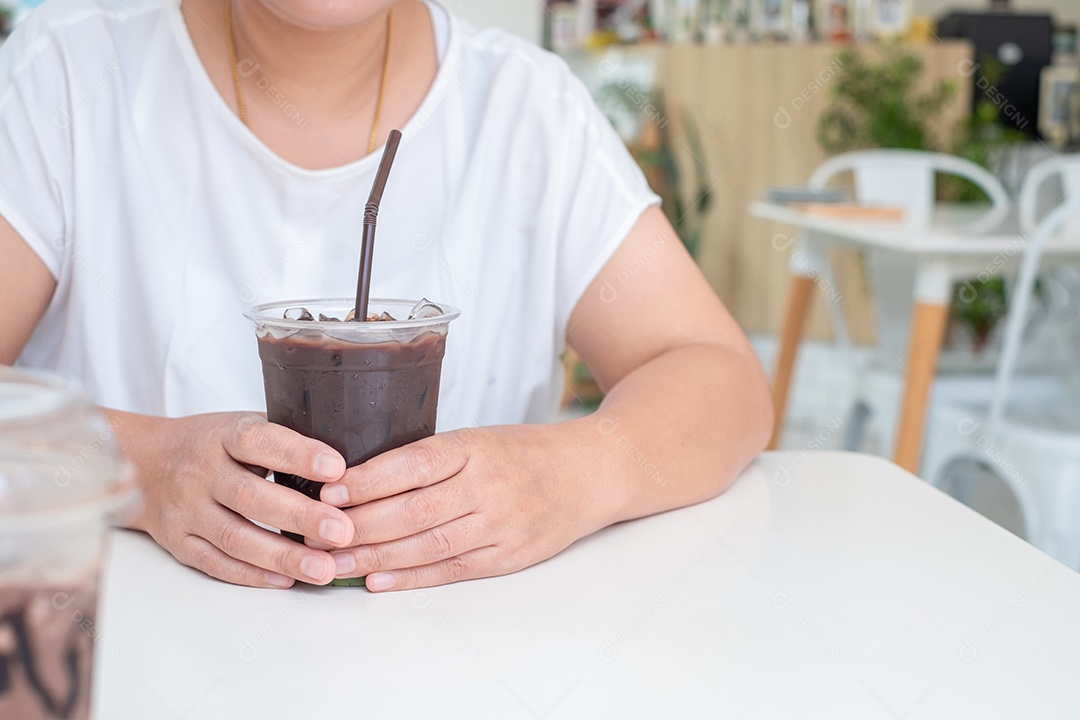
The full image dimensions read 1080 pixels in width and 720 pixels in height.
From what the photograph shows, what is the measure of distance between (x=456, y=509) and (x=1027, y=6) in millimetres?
6099

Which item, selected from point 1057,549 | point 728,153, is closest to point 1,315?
point 1057,549

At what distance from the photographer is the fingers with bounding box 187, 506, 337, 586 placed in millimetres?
646

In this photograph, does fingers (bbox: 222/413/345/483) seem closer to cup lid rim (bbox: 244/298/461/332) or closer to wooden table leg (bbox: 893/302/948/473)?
cup lid rim (bbox: 244/298/461/332)

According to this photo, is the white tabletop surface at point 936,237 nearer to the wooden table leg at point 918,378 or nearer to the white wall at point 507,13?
the wooden table leg at point 918,378

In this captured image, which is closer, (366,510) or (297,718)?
(297,718)

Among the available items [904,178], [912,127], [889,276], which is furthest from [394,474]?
[912,127]

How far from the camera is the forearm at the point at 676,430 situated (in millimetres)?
792

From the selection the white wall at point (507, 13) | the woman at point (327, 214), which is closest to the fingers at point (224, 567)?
the woman at point (327, 214)

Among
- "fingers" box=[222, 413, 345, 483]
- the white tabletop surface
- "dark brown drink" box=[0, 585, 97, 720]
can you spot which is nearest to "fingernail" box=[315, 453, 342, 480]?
"fingers" box=[222, 413, 345, 483]

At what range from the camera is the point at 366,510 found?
0.65 metres

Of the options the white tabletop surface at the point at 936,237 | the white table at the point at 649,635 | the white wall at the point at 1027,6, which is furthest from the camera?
the white wall at the point at 1027,6

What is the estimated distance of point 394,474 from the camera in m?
0.65

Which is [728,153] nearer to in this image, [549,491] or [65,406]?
[549,491]

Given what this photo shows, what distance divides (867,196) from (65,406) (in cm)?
330
